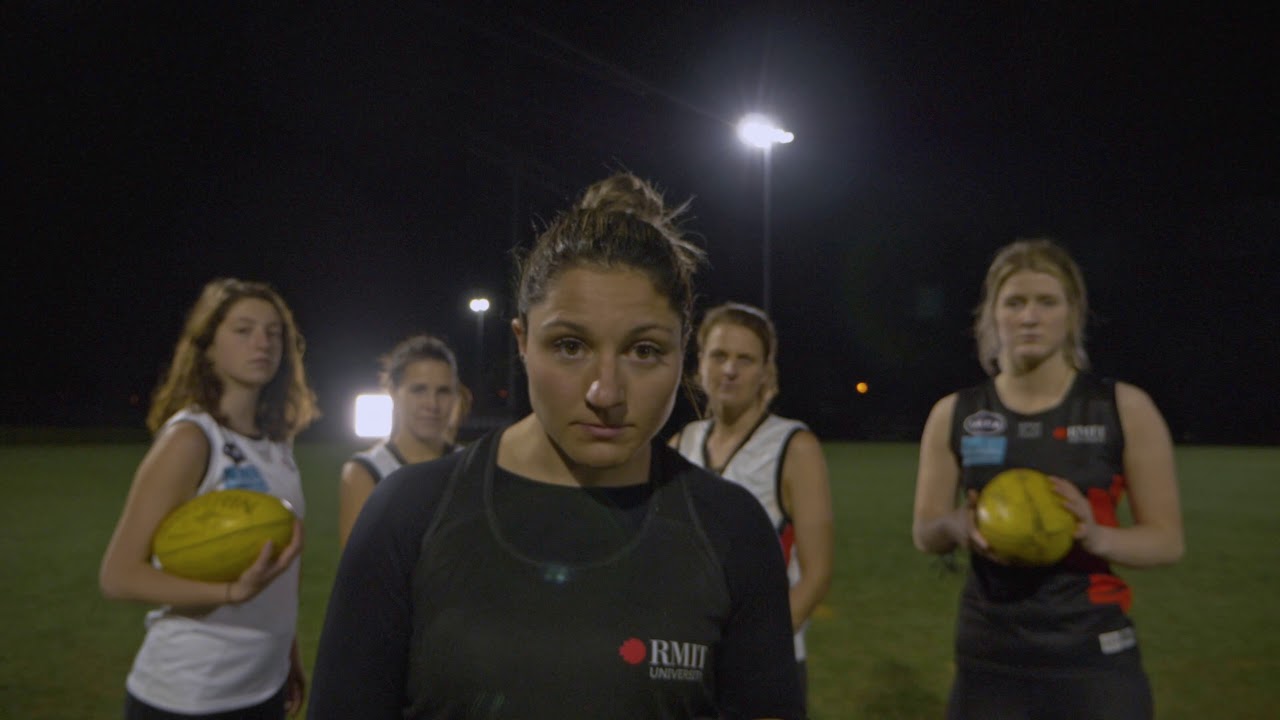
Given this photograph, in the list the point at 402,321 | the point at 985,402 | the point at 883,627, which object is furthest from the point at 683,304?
the point at 402,321

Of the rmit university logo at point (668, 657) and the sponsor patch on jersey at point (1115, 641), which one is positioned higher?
the rmit university logo at point (668, 657)

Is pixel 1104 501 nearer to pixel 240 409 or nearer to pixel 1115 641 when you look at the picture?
pixel 1115 641

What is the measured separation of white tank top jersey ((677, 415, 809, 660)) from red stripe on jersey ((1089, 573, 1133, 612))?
1.14 metres

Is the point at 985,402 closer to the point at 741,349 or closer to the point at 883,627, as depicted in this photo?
the point at 741,349

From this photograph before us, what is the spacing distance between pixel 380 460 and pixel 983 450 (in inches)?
110

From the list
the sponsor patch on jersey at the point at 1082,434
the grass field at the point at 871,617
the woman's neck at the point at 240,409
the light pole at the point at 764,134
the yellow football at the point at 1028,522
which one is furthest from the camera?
the light pole at the point at 764,134

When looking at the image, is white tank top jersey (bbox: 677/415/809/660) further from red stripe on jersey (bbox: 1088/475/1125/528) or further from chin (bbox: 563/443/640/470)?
chin (bbox: 563/443/640/470)

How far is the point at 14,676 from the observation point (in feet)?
21.6

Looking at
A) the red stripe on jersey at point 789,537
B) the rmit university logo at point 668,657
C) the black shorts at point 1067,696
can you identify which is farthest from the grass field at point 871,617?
the rmit university logo at point 668,657

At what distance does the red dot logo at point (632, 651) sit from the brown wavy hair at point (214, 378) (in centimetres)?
241

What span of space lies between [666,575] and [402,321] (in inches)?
2668

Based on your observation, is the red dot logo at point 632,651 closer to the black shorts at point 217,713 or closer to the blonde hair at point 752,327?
the black shorts at point 217,713

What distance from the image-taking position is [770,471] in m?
A: 3.72

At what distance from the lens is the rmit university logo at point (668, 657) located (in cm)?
162
